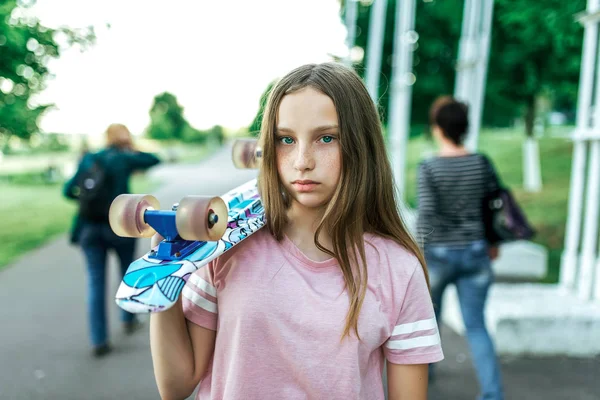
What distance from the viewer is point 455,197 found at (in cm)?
342

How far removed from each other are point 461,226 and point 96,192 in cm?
294

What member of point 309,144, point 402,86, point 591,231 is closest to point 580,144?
point 591,231

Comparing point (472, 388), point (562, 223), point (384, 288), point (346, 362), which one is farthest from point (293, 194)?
point (562, 223)

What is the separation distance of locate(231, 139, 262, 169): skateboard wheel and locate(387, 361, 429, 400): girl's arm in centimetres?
68

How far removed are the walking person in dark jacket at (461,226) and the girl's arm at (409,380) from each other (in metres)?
2.03

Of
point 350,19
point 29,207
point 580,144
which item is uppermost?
point 350,19

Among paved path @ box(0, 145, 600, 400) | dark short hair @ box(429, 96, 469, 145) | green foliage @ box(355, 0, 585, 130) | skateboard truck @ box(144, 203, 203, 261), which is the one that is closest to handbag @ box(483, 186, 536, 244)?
dark short hair @ box(429, 96, 469, 145)

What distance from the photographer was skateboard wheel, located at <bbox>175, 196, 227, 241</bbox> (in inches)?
40.5

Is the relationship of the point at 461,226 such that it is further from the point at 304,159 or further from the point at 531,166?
the point at 531,166

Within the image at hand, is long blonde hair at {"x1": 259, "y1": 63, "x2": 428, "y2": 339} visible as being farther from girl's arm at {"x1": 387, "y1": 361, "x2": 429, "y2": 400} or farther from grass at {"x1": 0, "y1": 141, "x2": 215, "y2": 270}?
grass at {"x1": 0, "y1": 141, "x2": 215, "y2": 270}

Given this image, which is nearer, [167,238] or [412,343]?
[167,238]

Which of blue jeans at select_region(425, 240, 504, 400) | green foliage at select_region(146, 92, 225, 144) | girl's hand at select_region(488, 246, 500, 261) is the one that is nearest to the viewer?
blue jeans at select_region(425, 240, 504, 400)

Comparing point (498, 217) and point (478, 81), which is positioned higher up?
point (478, 81)

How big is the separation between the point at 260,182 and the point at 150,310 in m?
0.51
